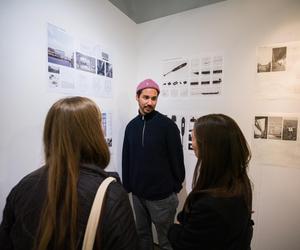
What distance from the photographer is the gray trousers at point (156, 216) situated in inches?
66.7

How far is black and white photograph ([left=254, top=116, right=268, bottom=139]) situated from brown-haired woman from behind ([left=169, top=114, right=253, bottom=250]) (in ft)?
3.22

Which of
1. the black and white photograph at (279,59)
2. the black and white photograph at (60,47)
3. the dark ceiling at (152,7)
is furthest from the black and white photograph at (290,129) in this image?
the black and white photograph at (60,47)

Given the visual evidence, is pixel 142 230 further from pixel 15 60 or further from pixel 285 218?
pixel 15 60

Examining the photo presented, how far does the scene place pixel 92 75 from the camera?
1.65m

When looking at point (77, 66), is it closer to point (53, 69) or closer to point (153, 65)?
point (53, 69)

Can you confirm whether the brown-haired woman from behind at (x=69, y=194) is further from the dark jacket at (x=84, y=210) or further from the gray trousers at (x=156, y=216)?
the gray trousers at (x=156, y=216)

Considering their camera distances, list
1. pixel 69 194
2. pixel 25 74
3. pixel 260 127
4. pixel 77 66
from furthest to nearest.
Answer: pixel 260 127, pixel 77 66, pixel 25 74, pixel 69 194

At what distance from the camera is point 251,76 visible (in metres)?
1.73

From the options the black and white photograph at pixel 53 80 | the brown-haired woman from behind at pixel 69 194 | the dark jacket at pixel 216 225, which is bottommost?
the dark jacket at pixel 216 225

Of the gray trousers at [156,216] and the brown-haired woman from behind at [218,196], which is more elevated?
the brown-haired woman from behind at [218,196]

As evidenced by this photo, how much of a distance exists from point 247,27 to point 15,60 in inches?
67.1

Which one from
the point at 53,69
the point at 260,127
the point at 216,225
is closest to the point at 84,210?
the point at 216,225

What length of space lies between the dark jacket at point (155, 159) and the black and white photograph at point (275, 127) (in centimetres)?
74

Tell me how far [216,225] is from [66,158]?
579mm
